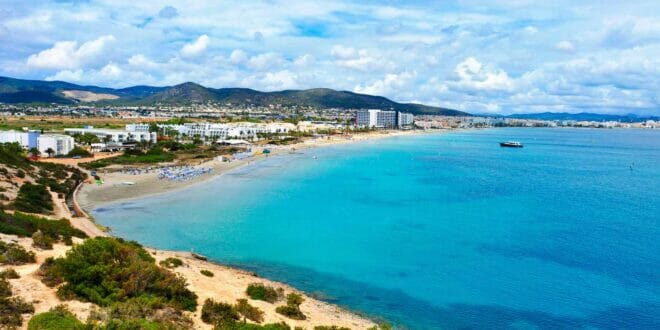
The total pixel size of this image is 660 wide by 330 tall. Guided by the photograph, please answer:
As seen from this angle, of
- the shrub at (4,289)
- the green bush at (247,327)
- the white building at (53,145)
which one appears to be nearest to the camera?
the green bush at (247,327)

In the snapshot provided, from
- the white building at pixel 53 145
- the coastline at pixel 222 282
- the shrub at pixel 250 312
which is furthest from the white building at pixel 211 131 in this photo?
the shrub at pixel 250 312

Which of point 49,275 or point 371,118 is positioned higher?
point 371,118

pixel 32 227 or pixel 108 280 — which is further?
pixel 32 227

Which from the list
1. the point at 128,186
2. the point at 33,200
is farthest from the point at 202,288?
the point at 128,186

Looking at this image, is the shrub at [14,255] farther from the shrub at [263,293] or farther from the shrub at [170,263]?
the shrub at [263,293]

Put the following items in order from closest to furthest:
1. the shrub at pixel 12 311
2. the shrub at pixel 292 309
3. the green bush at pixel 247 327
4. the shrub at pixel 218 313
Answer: the shrub at pixel 12 311
the green bush at pixel 247 327
the shrub at pixel 218 313
the shrub at pixel 292 309

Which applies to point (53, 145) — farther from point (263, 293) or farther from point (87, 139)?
point (263, 293)

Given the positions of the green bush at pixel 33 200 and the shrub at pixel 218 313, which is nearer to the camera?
the shrub at pixel 218 313
